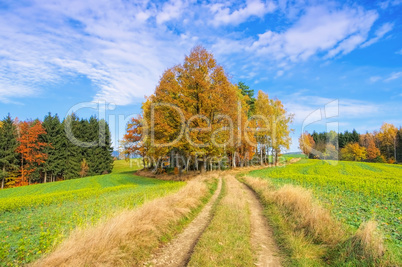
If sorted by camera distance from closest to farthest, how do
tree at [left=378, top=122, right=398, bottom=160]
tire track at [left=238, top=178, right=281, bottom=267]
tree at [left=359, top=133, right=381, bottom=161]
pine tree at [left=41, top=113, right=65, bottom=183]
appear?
tire track at [left=238, top=178, right=281, bottom=267] → pine tree at [left=41, top=113, right=65, bottom=183] → tree at [left=378, top=122, right=398, bottom=160] → tree at [left=359, top=133, right=381, bottom=161]

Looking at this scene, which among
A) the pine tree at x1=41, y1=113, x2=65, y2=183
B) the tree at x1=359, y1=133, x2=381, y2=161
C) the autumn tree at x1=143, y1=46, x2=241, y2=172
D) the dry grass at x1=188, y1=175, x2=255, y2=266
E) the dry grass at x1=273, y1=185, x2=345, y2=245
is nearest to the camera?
the dry grass at x1=188, y1=175, x2=255, y2=266

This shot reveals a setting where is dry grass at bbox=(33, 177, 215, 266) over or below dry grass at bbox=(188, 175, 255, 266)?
over

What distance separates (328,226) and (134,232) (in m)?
6.12

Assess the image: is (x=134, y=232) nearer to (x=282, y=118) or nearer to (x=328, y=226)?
(x=328, y=226)

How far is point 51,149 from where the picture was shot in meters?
49.4

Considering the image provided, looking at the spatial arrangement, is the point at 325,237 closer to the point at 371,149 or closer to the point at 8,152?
the point at 8,152

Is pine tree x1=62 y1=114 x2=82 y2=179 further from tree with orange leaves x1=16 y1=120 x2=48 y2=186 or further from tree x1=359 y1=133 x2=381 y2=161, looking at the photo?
tree x1=359 y1=133 x2=381 y2=161

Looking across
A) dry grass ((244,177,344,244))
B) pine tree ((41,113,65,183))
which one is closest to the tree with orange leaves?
pine tree ((41,113,65,183))

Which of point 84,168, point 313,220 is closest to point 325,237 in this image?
point 313,220

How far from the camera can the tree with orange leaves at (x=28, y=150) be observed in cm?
4359

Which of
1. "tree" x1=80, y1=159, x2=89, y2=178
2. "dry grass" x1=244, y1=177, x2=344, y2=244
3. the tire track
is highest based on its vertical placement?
"dry grass" x1=244, y1=177, x2=344, y2=244

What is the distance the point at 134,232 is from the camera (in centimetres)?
619

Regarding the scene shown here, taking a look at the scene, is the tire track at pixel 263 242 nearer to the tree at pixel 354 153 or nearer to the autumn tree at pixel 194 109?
the autumn tree at pixel 194 109

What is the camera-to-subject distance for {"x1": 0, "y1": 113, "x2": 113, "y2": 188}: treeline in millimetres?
42469
